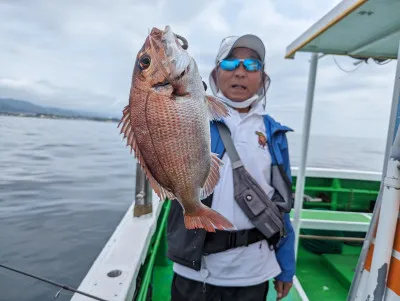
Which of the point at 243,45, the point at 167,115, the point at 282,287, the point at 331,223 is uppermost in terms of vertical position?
the point at 243,45

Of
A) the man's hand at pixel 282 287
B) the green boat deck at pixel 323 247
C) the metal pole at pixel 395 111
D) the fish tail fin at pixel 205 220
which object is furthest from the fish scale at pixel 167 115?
the green boat deck at pixel 323 247

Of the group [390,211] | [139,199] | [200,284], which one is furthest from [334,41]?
[139,199]

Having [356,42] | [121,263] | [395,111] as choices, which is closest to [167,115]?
[395,111]

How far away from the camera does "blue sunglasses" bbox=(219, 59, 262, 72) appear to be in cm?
172

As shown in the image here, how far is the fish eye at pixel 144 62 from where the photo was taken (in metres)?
1.10

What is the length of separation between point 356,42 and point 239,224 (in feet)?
6.92

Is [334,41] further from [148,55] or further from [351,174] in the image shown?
[351,174]

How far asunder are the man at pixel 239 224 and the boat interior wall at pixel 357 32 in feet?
2.07

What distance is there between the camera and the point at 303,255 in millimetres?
4410

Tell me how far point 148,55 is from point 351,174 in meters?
5.19

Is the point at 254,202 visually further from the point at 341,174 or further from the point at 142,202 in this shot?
the point at 341,174

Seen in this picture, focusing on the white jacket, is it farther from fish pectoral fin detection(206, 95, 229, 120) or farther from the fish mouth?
the fish mouth

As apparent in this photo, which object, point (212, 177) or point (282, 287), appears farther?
point (282, 287)

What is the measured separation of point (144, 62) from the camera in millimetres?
1109
